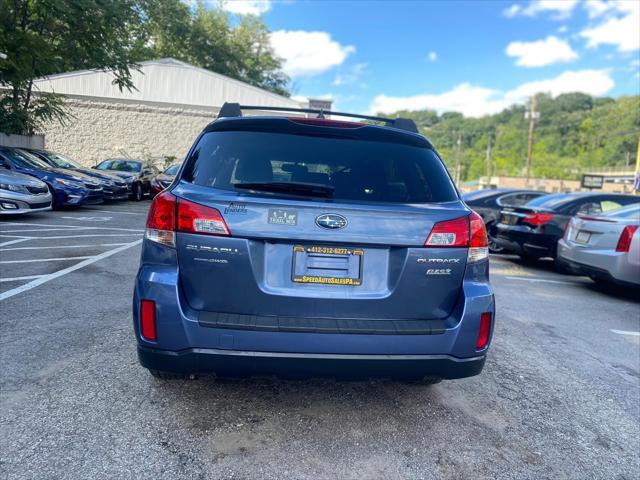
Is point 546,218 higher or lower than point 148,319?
higher

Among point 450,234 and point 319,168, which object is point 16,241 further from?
point 450,234

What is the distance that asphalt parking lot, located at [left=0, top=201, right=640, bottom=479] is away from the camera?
2.48m

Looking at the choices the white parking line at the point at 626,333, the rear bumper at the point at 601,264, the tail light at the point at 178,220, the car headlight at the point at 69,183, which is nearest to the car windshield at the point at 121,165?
the car headlight at the point at 69,183

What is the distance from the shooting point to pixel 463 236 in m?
2.67

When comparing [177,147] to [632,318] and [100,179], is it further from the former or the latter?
[632,318]

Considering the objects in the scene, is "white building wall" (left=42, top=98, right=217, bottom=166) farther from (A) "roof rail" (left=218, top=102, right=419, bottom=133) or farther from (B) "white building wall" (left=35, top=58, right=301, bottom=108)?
(A) "roof rail" (left=218, top=102, right=419, bottom=133)

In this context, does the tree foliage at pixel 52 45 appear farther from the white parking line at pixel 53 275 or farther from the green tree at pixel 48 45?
the white parking line at pixel 53 275

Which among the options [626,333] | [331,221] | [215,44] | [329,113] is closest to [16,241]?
[329,113]

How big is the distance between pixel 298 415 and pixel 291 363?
0.66 meters

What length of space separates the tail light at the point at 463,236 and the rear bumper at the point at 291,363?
1.93ft

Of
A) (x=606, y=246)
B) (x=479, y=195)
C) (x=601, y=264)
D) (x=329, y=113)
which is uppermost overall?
(x=329, y=113)

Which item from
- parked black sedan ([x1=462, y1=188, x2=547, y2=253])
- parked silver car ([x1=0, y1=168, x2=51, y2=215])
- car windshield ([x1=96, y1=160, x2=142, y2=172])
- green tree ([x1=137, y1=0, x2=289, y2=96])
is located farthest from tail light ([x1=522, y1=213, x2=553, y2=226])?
green tree ([x1=137, y1=0, x2=289, y2=96])

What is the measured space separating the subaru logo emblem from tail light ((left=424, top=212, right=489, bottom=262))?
46 centimetres

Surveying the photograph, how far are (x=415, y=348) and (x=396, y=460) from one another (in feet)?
1.96
